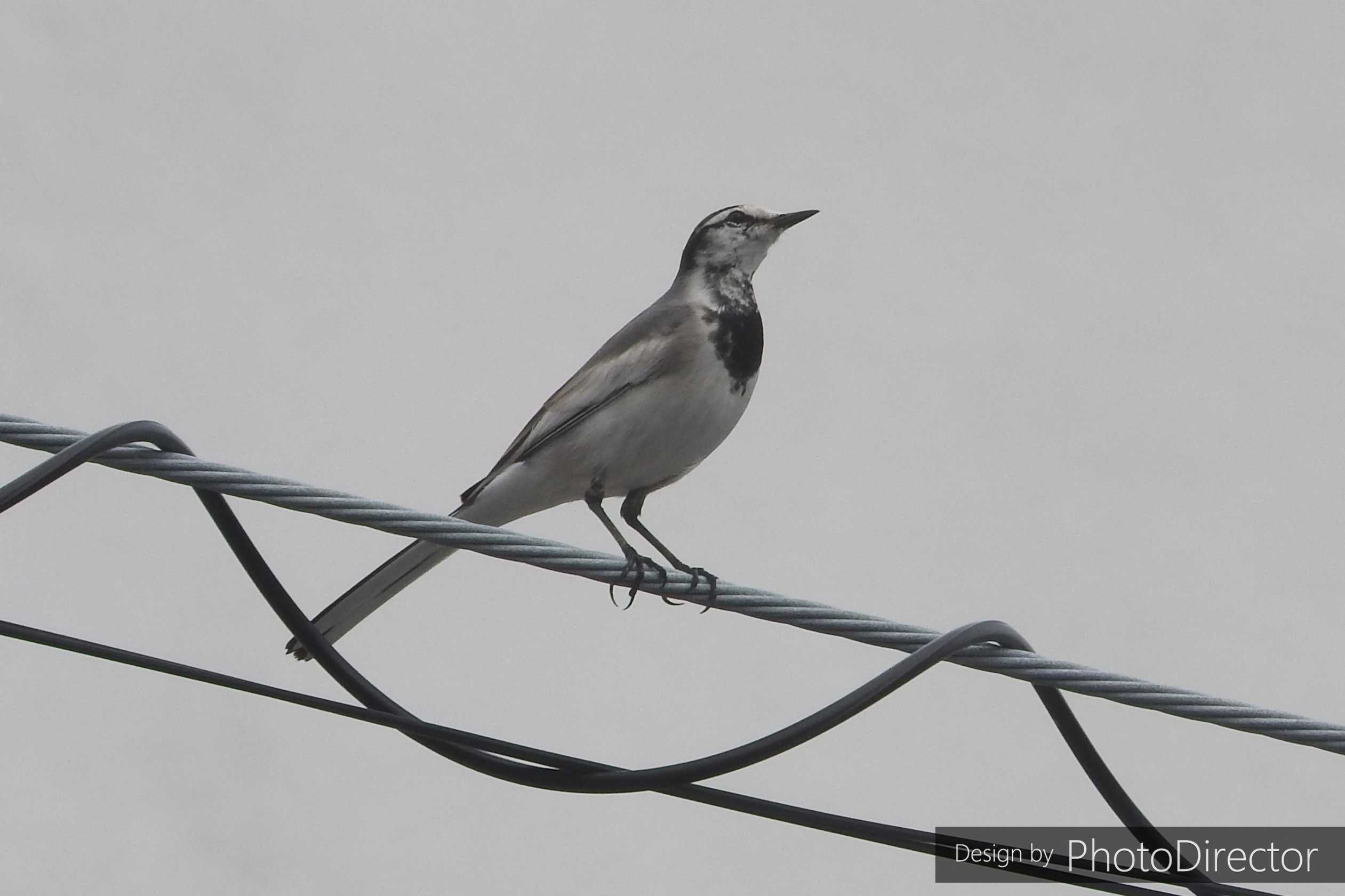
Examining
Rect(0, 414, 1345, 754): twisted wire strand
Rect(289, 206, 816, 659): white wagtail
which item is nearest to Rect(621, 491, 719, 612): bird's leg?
Rect(289, 206, 816, 659): white wagtail

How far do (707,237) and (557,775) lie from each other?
13.3ft

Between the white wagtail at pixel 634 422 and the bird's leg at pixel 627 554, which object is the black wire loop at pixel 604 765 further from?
the white wagtail at pixel 634 422

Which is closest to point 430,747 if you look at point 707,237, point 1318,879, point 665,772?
point 665,772

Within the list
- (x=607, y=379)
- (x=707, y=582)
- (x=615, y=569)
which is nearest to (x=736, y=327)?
(x=607, y=379)

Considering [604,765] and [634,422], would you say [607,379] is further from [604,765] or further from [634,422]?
[604,765]

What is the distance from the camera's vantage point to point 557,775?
3988mm

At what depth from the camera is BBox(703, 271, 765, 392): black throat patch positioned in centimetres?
681

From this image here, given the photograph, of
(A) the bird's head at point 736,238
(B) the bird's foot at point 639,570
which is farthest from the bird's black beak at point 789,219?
(B) the bird's foot at point 639,570

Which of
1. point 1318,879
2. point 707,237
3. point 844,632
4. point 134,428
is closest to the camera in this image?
point 134,428

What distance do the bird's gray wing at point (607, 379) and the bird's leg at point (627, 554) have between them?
314 mm

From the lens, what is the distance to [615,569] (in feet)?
13.7

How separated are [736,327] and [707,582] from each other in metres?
1.72

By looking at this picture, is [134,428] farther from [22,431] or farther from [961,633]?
[961,633]

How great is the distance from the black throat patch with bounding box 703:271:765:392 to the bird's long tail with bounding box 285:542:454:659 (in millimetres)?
1653
